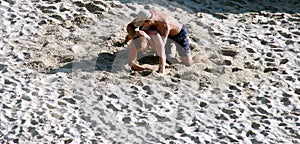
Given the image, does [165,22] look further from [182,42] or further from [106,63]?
[106,63]

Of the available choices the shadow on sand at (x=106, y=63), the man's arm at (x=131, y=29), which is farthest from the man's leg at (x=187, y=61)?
the man's arm at (x=131, y=29)

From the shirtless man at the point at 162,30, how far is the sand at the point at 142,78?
174 mm

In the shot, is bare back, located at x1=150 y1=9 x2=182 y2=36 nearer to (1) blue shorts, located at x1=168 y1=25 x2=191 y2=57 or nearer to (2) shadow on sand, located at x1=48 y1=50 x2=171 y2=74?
(1) blue shorts, located at x1=168 y1=25 x2=191 y2=57

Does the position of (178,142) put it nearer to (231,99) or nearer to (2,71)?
(231,99)

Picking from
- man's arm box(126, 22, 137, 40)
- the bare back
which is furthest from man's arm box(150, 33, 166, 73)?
man's arm box(126, 22, 137, 40)

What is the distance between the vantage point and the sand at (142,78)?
805cm

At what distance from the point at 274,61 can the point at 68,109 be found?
2.23m

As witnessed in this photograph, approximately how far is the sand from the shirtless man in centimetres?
17

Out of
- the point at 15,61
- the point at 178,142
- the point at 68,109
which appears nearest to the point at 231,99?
the point at 178,142

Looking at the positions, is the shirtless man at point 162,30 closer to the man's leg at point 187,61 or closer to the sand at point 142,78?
the man's leg at point 187,61

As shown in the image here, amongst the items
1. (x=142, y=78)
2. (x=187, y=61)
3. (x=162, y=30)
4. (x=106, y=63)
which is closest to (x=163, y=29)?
(x=162, y=30)

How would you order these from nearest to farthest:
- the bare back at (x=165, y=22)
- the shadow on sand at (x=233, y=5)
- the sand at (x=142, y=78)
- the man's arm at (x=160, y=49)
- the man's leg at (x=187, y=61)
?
1. the sand at (x=142, y=78)
2. the man's arm at (x=160, y=49)
3. the bare back at (x=165, y=22)
4. the man's leg at (x=187, y=61)
5. the shadow on sand at (x=233, y=5)

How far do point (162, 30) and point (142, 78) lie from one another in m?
0.54

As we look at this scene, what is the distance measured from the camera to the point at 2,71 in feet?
28.7
